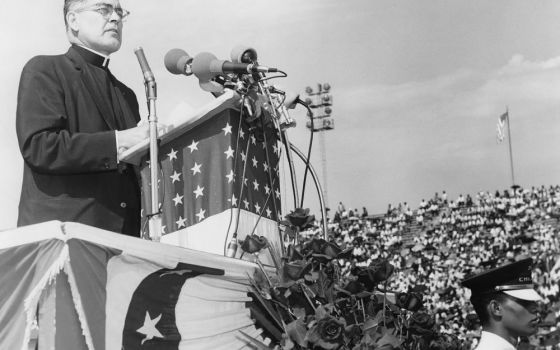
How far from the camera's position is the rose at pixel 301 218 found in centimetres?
301

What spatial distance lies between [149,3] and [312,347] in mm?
1929

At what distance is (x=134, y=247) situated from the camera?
2.49m

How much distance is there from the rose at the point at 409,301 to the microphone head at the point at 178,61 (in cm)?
114

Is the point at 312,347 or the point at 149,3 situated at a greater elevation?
the point at 149,3

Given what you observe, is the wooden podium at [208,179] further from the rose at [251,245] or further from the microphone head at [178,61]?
the microphone head at [178,61]

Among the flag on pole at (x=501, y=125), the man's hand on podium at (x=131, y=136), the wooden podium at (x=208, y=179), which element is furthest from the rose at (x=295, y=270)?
the flag on pole at (x=501, y=125)

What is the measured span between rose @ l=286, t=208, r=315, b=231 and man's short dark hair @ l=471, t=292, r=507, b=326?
934mm

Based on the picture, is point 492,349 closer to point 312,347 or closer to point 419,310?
point 419,310

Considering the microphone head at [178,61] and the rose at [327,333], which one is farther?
the microphone head at [178,61]

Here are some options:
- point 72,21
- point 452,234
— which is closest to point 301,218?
point 72,21

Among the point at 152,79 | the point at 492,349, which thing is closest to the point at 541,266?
the point at 492,349

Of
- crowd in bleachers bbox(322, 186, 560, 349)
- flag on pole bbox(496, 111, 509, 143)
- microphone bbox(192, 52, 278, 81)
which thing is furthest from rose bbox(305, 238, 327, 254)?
flag on pole bbox(496, 111, 509, 143)

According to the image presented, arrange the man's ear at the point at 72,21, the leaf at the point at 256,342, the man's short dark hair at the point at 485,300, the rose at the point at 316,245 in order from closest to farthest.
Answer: the leaf at the point at 256,342 → the rose at the point at 316,245 → the man's ear at the point at 72,21 → the man's short dark hair at the point at 485,300

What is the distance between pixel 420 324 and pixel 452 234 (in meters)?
19.4
